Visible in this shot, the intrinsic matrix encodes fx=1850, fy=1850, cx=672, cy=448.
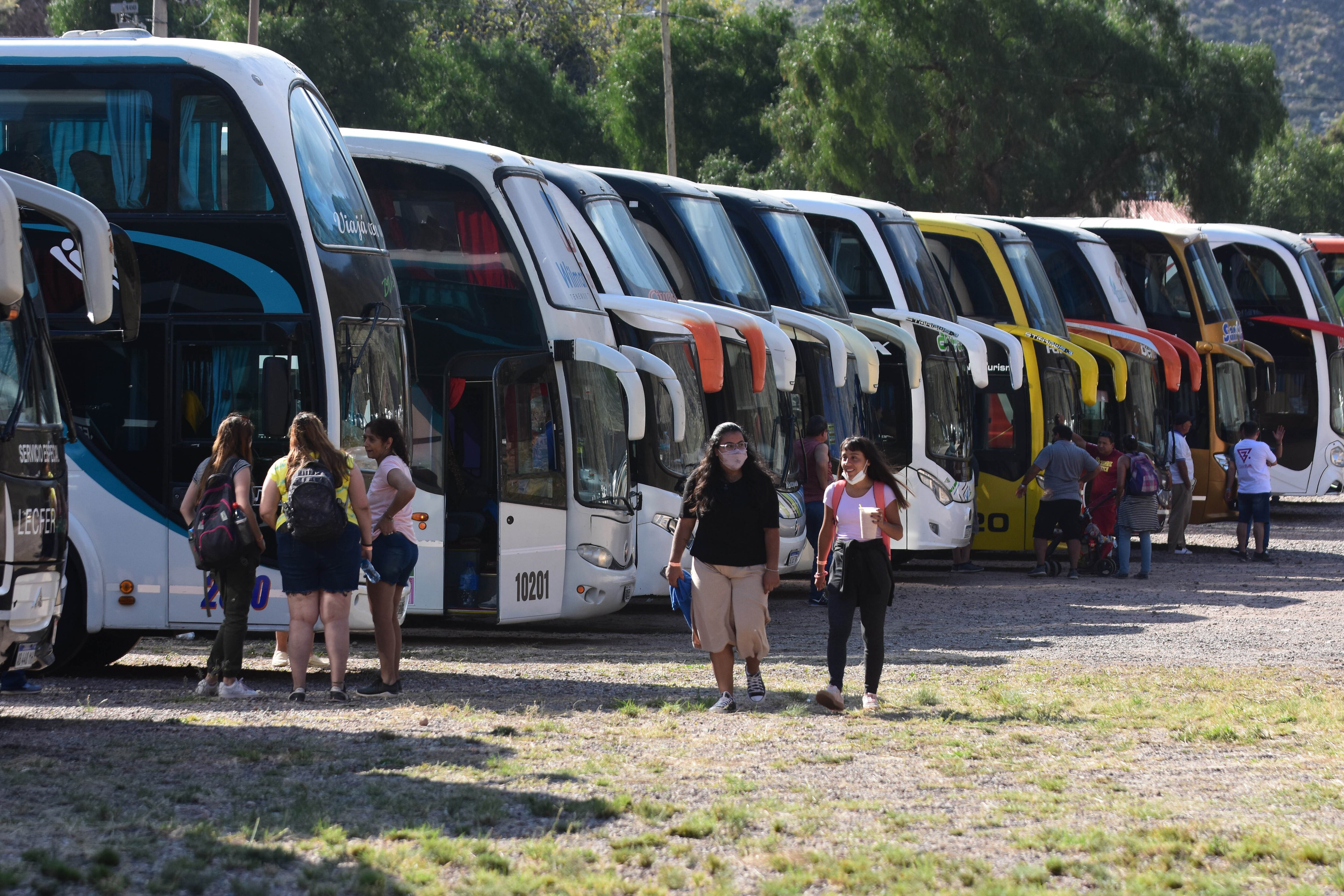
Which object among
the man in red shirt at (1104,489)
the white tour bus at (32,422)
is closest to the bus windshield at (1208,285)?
the man in red shirt at (1104,489)

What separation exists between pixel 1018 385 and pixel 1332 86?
141m

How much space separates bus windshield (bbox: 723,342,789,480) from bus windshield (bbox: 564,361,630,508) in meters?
Answer: 2.35

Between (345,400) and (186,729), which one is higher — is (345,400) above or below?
above

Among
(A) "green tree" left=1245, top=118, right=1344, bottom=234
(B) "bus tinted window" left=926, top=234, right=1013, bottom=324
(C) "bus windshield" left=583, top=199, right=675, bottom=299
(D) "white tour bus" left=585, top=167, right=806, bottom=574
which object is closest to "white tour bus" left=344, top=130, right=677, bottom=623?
(C) "bus windshield" left=583, top=199, right=675, bottom=299

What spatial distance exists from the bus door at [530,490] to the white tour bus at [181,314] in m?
2.03

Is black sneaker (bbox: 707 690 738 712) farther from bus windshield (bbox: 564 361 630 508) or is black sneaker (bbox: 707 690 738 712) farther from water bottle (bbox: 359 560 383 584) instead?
bus windshield (bbox: 564 361 630 508)

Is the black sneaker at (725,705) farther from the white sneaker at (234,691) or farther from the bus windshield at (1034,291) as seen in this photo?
the bus windshield at (1034,291)

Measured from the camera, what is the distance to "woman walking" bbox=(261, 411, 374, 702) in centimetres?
996

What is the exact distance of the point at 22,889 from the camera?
5.71 metres

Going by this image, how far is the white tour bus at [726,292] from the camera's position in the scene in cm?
1695

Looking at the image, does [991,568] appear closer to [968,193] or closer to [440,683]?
[440,683]

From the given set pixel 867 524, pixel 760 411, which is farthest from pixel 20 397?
pixel 760 411

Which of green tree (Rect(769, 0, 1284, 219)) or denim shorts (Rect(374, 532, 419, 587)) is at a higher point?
green tree (Rect(769, 0, 1284, 219))

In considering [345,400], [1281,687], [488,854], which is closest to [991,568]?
[1281,687]
